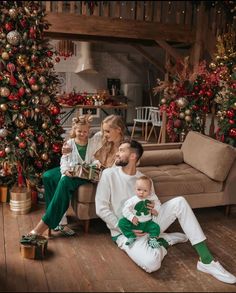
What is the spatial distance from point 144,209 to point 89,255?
1.86 feet

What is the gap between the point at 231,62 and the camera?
16.8ft

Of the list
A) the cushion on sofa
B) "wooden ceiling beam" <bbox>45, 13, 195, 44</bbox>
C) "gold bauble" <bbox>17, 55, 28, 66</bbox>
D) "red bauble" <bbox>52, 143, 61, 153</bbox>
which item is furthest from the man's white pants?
"wooden ceiling beam" <bbox>45, 13, 195, 44</bbox>

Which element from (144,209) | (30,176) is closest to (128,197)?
(144,209)

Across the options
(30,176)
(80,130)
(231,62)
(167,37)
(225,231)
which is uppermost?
(167,37)

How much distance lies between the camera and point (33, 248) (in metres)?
2.69

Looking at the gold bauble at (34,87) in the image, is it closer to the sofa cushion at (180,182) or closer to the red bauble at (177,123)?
the sofa cushion at (180,182)

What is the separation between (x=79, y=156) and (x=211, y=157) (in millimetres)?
1327

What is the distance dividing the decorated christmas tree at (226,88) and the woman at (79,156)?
214 cm

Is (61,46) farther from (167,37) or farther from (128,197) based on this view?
(128,197)

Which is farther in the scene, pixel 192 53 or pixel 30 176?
pixel 192 53

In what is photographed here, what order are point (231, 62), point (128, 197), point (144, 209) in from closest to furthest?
point (144, 209) < point (128, 197) < point (231, 62)

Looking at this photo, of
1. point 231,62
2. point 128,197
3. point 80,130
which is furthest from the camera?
point 231,62

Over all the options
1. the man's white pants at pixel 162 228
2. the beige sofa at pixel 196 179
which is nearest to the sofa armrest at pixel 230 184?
the beige sofa at pixel 196 179

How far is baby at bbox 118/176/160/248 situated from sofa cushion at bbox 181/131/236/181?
1097mm
